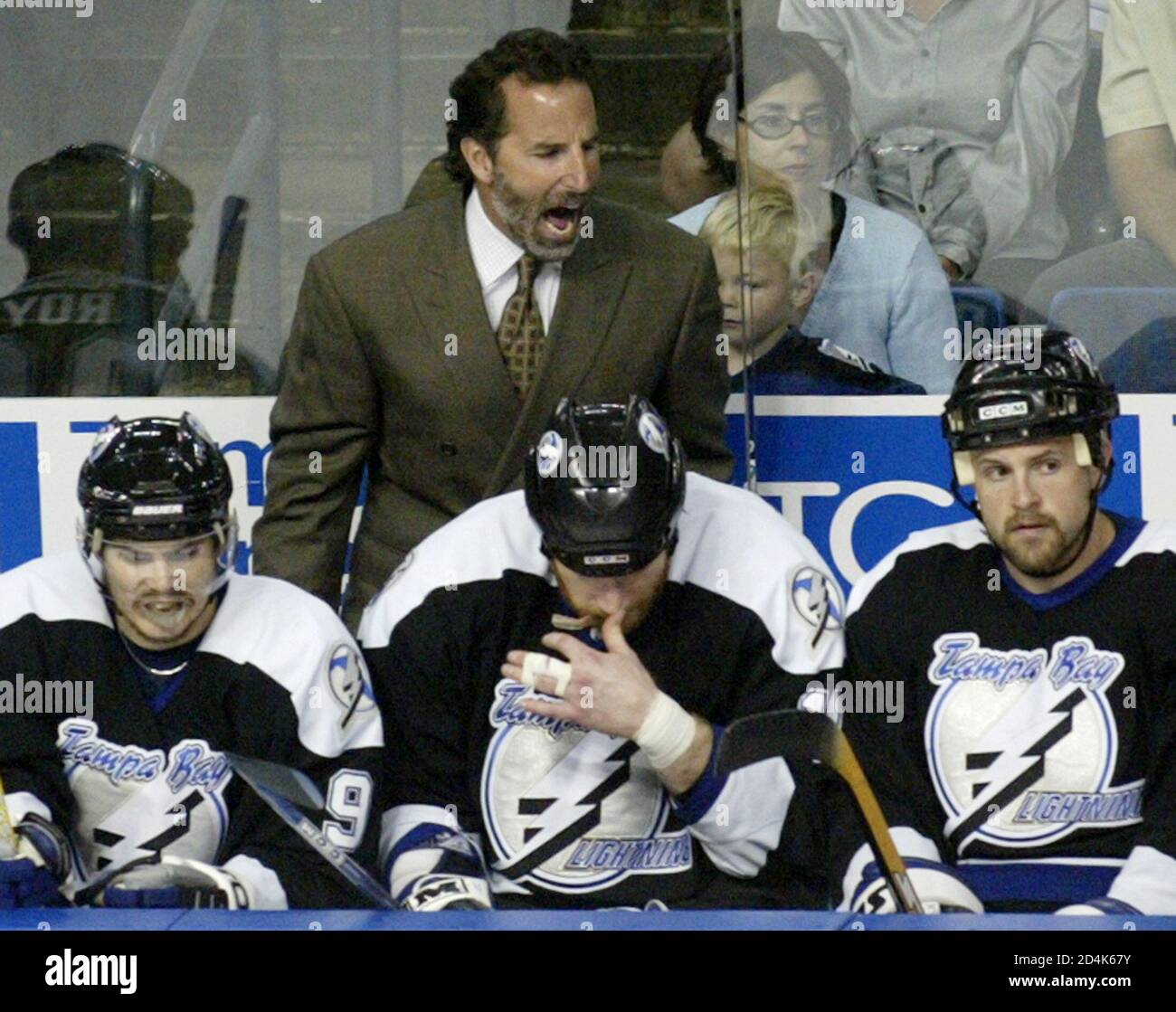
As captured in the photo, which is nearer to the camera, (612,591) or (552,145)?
(612,591)

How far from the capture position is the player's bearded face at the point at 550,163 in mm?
3635

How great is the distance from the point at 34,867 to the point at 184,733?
0.31 metres

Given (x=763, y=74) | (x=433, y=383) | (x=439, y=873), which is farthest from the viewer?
(x=763, y=74)

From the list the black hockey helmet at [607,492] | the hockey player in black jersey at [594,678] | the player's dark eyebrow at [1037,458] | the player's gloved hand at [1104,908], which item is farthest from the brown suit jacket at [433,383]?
the player's gloved hand at [1104,908]

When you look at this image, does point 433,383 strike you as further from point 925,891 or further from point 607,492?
point 925,891

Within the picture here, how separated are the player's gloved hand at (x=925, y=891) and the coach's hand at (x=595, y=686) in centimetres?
38

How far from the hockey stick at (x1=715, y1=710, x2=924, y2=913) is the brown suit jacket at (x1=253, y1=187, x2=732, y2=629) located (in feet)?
2.89

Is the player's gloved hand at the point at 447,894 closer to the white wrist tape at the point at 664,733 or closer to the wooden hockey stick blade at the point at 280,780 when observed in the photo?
the wooden hockey stick blade at the point at 280,780

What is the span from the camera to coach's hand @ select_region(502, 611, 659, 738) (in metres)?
3.05

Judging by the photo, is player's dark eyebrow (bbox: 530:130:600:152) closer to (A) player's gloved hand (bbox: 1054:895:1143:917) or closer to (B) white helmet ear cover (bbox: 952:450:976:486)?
(B) white helmet ear cover (bbox: 952:450:976:486)

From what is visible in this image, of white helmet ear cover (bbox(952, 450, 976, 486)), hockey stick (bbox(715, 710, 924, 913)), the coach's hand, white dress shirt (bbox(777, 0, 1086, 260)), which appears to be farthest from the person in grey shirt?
hockey stick (bbox(715, 710, 924, 913))

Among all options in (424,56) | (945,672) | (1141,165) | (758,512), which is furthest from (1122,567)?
(424,56)

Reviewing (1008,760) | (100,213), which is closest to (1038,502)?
(1008,760)

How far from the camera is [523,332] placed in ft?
12.2
